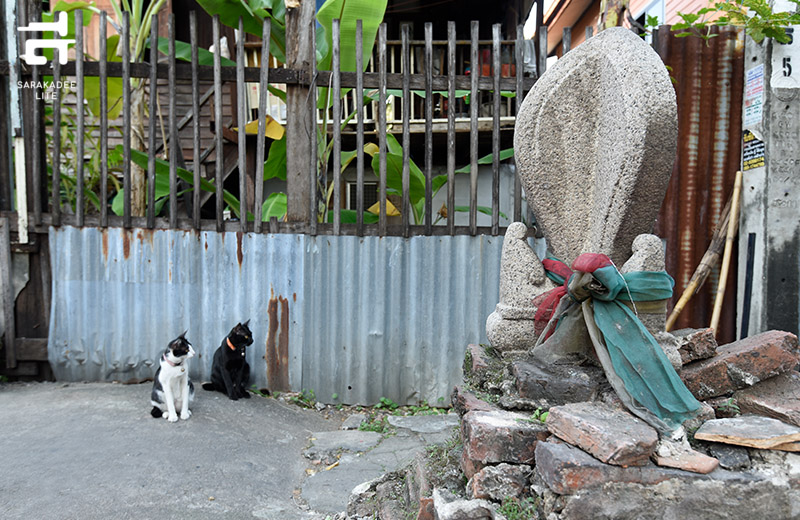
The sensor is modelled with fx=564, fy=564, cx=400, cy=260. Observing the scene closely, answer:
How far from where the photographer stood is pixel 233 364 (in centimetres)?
480

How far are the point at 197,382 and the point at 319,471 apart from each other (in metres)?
1.78

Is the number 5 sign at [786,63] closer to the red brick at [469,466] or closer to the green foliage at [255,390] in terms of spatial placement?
the red brick at [469,466]

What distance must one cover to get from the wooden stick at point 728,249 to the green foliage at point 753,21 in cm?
103

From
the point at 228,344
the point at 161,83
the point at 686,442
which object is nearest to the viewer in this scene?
the point at 686,442

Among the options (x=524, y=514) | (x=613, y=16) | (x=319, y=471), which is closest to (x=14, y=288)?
(x=319, y=471)

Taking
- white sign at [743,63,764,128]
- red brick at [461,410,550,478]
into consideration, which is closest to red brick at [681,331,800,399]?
red brick at [461,410,550,478]

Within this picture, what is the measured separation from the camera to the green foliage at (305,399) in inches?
198

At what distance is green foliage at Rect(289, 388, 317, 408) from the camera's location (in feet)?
16.5

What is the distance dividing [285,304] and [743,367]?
3632 millimetres

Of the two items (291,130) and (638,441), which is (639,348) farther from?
(291,130)

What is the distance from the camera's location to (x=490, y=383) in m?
2.64

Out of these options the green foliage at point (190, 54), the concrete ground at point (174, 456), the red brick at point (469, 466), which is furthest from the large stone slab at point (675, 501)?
the green foliage at point (190, 54)

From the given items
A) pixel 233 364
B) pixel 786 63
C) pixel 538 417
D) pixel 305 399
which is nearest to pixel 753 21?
pixel 786 63

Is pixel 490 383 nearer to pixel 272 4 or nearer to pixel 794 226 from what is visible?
pixel 794 226
